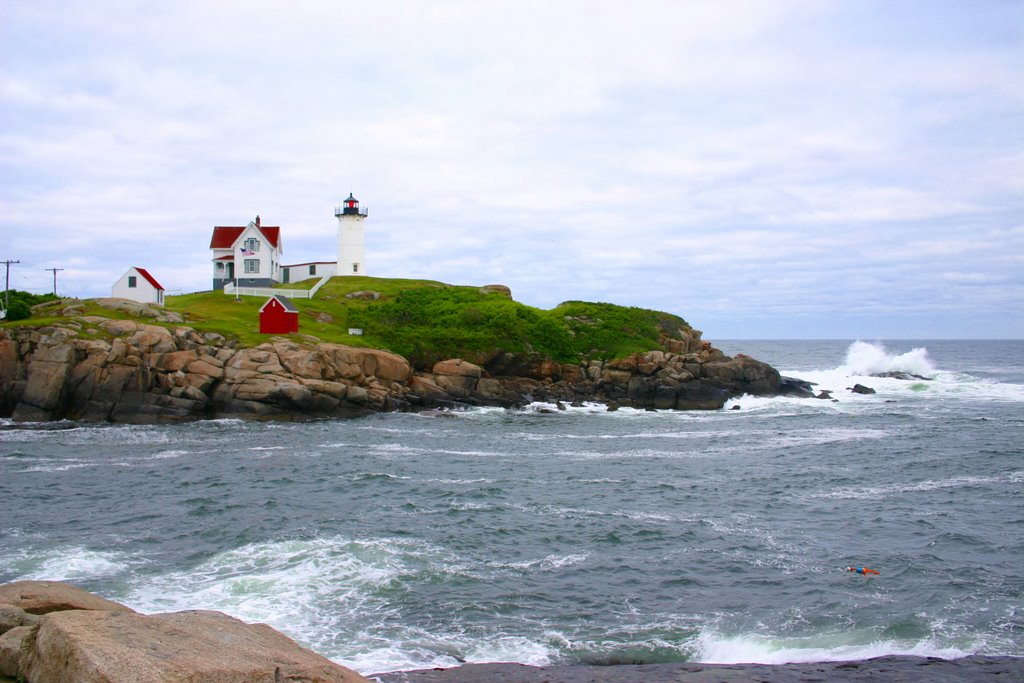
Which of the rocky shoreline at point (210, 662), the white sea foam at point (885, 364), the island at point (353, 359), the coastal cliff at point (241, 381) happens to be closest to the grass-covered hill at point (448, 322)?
the island at point (353, 359)

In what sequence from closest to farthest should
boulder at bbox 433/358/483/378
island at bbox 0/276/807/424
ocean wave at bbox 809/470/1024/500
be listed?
ocean wave at bbox 809/470/1024/500 < island at bbox 0/276/807/424 < boulder at bbox 433/358/483/378

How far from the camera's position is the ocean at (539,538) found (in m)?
15.8

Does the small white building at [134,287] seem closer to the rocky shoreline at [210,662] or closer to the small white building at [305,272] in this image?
the small white building at [305,272]

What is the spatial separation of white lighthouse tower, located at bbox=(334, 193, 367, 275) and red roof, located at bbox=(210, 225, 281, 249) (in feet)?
25.4

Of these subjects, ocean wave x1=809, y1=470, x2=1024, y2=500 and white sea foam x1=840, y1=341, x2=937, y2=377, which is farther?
white sea foam x1=840, y1=341, x2=937, y2=377

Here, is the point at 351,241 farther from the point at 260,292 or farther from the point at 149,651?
the point at 149,651

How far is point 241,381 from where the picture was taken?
4603 centimetres

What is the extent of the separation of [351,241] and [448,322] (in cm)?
2354

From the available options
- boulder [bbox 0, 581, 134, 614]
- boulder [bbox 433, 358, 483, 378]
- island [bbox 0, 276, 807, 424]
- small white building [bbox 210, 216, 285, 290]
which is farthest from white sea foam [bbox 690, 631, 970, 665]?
small white building [bbox 210, 216, 285, 290]

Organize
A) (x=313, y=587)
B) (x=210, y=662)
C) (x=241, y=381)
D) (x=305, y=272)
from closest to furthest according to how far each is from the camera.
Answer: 1. (x=210, y=662)
2. (x=313, y=587)
3. (x=241, y=381)
4. (x=305, y=272)

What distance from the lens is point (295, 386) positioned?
4597 cm

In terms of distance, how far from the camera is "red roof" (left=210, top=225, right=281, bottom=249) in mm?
73250

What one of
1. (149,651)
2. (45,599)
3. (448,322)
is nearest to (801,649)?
(149,651)

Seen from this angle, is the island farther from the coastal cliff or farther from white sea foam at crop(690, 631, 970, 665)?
white sea foam at crop(690, 631, 970, 665)
